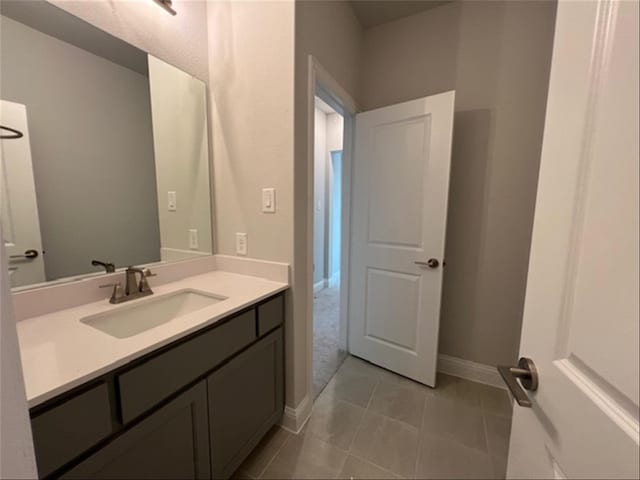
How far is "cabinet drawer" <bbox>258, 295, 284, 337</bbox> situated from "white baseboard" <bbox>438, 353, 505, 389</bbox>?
4.63 ft

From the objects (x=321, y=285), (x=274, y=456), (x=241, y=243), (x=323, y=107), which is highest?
(x=323, y=107)

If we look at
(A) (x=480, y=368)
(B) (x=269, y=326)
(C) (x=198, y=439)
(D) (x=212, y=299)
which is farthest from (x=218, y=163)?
(A) (x=480, y=368)

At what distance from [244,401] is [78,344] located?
687 millimetres

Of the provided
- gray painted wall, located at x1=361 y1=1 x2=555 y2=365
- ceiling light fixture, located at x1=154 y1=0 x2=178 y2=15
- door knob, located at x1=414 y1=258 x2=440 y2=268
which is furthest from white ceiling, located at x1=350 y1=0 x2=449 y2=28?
door knob, located at x1=414 y1=258 x2=440 y2=268

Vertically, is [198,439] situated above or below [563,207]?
below

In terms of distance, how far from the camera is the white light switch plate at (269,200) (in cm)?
142

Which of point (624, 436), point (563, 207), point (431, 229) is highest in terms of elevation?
point (563, 207)

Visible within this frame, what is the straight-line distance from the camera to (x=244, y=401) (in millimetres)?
1202

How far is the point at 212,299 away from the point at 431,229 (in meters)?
1.37

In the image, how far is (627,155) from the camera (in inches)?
13.3

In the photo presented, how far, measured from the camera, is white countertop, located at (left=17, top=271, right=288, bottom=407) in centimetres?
64

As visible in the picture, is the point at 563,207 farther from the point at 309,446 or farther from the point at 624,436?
the point at 309,446

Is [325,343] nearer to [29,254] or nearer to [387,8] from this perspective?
[29,254]

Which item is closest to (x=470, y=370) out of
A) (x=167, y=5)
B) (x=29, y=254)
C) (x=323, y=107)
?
(x=29, y=254)
